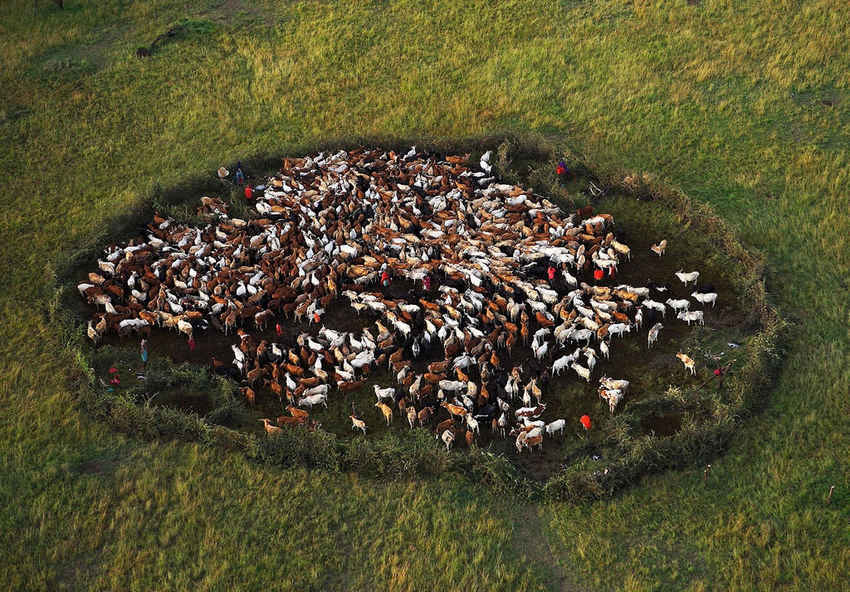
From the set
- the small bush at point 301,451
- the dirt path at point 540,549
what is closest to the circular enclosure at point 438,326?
the small bush at point 301,451

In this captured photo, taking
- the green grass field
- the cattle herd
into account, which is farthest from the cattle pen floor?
the green grass field

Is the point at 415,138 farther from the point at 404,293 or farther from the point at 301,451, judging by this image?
the point at 301,451

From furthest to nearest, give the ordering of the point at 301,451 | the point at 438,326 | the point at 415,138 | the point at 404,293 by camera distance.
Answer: the point at 415,138, the point at 404,293, the point at 438,326, the point at 301,451

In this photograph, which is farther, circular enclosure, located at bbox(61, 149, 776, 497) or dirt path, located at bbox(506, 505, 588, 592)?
circular enclosure, located at bbox(61, 149, 776, 497)

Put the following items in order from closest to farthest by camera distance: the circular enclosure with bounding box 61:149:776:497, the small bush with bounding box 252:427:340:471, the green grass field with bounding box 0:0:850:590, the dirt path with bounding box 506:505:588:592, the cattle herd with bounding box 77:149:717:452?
the dirt path with bounding box 506:505:588:592 < the green grass field with bounding box 0:0:850:590 < the small bush with bounding box 252:427:340:471 < the circular enclosure with bounding box 61:149:776:497 < the cattle herd with bounding box 77:149:717:452

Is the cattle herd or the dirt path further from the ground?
the cattle herd

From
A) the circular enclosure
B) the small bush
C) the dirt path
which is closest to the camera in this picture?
the dirt path

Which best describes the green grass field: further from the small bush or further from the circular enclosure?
the circular enclosure

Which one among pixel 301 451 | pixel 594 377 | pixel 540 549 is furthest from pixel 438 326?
pixel 540 549
